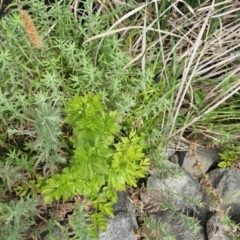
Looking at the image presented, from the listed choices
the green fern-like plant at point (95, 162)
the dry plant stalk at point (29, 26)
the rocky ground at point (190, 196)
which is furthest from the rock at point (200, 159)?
the dry plant stalk at point (29, 26)

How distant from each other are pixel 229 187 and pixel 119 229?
452 mm

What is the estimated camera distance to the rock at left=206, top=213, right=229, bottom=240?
1.55 m

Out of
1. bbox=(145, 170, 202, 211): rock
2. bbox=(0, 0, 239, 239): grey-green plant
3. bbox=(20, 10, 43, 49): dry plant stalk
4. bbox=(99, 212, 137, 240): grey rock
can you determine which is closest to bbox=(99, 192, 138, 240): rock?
bbox=(99, 212, 137, 240): grey rock

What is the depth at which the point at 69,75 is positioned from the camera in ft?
5.04

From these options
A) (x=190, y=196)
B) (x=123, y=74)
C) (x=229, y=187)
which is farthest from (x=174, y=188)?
(x=123, y=74)

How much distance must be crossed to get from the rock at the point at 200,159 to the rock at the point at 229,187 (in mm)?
42

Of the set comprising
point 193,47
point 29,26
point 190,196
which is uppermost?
point 29,26

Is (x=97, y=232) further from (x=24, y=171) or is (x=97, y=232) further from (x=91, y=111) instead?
(x=91, y=111)

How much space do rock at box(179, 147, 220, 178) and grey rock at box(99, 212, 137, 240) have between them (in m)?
0.34

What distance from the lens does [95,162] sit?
1.23 m

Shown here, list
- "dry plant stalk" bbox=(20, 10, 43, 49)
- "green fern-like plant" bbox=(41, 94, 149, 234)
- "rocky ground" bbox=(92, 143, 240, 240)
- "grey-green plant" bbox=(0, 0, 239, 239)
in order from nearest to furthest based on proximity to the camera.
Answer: "dry plant stalk" bbox=(20, 10, 43, 49), "green fern-like plant" bbox=(41, 94, 149, 234), "grey-green plant" bbox=(0, 0, 239, 239), "rocky ground" bbox=(92, 143, 240, 240)

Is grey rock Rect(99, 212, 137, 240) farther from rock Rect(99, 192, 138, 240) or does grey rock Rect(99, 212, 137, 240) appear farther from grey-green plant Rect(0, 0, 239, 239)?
grey-green plant Rect(0, 0, 239, 239)

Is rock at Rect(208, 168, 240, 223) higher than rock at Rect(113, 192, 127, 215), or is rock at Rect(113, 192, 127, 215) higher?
rock at Rect(113, 192, 127, 215)

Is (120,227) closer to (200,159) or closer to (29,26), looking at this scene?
(200,159)
